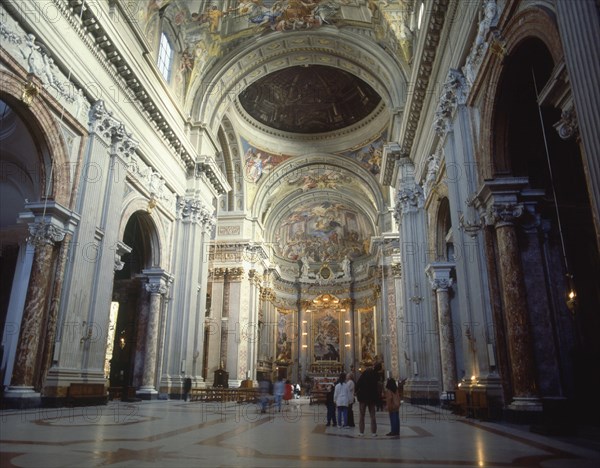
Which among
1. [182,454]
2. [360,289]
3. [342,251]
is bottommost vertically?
[182,454]

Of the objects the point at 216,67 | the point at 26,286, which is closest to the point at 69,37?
the point at 26,286

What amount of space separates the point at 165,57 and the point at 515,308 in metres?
14.2

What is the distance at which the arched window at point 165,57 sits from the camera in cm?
1614

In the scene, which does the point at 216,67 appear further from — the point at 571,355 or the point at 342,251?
the point at 342,251

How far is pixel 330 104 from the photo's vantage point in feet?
85.1

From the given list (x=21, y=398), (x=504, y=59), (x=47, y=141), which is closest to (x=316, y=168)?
(x=47, y=141)

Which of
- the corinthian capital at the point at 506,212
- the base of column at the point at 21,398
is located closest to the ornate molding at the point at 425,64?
the corinthian capital at the point at 506,212

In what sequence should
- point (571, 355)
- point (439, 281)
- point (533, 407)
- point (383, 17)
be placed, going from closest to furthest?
1. point (533, 407)
2. point (571, 355)
3. point (439, 281)
4. point (383, 17)

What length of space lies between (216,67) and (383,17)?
265 inches

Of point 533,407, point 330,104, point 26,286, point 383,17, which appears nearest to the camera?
point 533,407

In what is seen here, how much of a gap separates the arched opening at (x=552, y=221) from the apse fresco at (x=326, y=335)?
28.6 metres

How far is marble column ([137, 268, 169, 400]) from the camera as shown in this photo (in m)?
14.8

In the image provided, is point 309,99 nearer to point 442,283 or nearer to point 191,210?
point 191,210

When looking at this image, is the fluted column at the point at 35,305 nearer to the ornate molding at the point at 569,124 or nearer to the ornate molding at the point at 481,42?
the ornate molding at the point at 481,42
